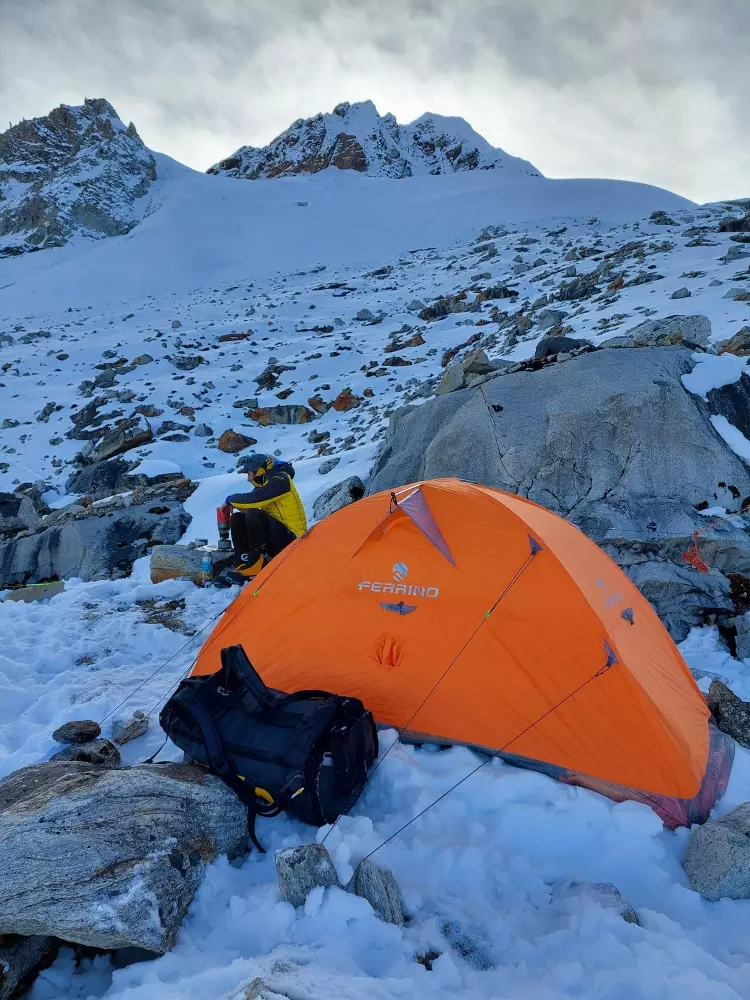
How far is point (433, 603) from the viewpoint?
4121mm

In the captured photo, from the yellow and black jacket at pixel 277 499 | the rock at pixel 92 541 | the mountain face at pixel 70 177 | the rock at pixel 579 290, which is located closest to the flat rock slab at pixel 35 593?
the rock at pixel 92 541

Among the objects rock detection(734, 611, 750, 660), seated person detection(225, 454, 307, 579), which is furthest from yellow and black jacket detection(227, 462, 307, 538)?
rock detection(734, 611, 750, 660)

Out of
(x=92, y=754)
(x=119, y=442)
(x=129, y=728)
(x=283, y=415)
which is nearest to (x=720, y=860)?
(x=92, y=754)

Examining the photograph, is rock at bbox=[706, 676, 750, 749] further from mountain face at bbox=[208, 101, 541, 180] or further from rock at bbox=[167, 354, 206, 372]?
mountain face at bbox=[208, 101, 541, 180]

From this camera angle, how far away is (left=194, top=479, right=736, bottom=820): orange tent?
11.5 ft

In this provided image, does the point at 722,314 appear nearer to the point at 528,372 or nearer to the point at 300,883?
the point at 528,372

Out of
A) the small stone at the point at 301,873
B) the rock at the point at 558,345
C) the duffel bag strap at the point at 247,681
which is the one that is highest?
the rock at the point at 558,345

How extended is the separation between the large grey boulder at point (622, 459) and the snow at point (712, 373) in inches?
5.5

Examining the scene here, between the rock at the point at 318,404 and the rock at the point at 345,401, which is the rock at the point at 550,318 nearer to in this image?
the rock at the point at 345,401

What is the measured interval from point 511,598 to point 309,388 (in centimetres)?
1838

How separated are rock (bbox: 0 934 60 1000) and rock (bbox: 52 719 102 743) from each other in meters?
1.64

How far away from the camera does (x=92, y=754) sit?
12.4 feet

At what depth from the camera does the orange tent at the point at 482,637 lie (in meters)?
3.51

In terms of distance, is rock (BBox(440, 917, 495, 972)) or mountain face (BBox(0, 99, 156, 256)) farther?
mountain face (BBox(0, 99, 156, 256))
